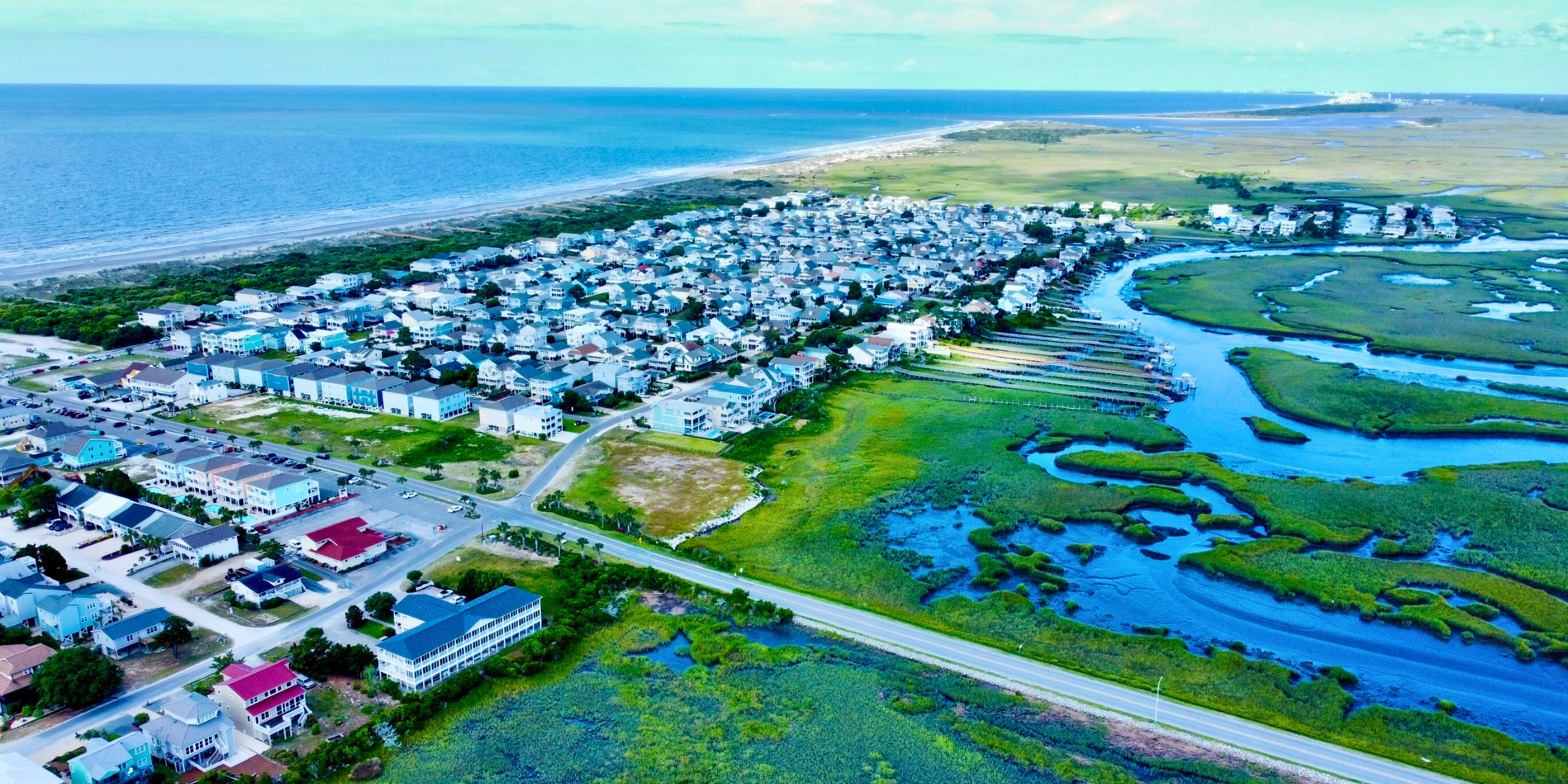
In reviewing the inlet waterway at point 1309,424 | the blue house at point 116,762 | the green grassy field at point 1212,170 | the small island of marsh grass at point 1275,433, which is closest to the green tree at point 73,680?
the blue house at point 116,762

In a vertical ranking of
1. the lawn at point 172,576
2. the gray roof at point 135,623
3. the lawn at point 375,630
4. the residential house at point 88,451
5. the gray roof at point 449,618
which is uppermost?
the residential house at point 88,451

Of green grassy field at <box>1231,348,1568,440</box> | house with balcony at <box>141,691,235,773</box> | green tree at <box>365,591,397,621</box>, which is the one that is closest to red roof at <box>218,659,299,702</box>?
house with balcony at <box>141,691,235,773</box>

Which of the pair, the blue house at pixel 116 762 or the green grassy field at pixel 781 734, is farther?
the green grassy field at pixel 781 734

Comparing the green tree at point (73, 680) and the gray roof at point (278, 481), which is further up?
the gray roof at point (278, 481)

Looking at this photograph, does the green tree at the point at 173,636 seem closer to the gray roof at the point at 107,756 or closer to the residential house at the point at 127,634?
the residential house at the point at 127,634

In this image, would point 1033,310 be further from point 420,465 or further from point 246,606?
point 246,606

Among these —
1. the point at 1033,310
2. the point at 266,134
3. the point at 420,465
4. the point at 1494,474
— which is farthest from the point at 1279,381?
the point at 266,134

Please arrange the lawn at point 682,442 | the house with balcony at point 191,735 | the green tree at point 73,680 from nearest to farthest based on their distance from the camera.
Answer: the house with balcony at point 191,735 → the green tree at point 73,680 → the lawn at point 682,442

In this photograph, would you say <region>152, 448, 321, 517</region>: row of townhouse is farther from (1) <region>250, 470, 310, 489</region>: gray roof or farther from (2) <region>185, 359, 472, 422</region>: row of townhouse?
(2) <region>185, 359, 472, 422</region>: row of townhouse
